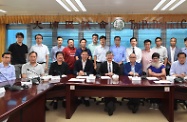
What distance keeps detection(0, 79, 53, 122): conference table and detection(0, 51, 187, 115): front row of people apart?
955 mm

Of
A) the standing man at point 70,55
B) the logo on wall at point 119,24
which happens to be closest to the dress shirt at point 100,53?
the standing man at point 70,55

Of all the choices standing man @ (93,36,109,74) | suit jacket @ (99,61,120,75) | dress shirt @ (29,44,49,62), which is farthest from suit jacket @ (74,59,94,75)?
dress shirt @ (29,44,49,62)

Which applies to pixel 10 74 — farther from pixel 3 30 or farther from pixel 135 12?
pixel 135 12

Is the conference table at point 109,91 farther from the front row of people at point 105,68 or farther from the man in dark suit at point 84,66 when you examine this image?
the man in dark suit at point 84,66

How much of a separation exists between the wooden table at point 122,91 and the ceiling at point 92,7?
7.17 ft

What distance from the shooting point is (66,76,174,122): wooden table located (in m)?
3.14

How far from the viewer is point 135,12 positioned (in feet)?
18.9

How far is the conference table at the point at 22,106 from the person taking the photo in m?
1.69

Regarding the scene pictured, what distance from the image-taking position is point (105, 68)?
4262mm

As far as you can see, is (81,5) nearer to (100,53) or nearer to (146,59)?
(100,53)

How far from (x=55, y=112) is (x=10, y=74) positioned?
1.03m

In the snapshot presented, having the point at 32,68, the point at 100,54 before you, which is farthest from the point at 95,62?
the point at 32,68

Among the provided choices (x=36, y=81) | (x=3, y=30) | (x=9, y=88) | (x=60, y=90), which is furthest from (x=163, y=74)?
(x=3, y=30)

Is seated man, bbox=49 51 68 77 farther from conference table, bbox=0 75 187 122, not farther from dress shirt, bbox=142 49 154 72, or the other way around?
dress shirt, bbox=142 49 154 72
